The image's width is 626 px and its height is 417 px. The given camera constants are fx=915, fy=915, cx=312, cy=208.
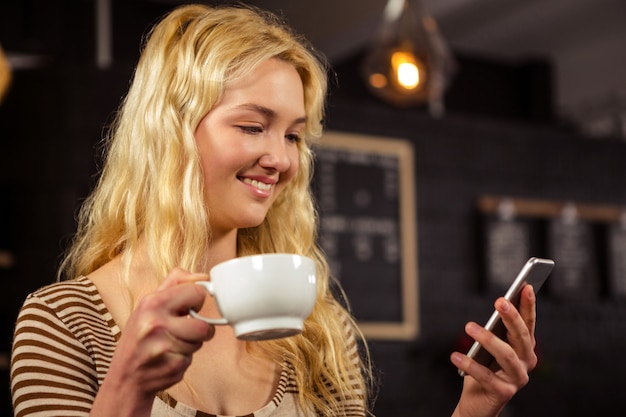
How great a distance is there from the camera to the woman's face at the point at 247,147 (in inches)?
50.0

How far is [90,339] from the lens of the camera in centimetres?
118

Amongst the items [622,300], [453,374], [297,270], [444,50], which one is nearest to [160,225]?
[297,270]

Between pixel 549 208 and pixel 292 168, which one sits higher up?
pixel 292 168

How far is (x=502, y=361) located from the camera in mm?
1214

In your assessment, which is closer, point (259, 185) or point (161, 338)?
point (161, 338)

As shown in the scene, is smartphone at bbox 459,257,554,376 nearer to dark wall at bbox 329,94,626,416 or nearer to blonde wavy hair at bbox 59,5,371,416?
blonde wavy hair at bbox 59,5,371,416

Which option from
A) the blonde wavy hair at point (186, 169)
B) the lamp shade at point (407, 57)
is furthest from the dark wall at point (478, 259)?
the blonde wavy hair at point (186, 169)

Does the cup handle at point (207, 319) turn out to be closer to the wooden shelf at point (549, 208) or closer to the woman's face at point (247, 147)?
the woman's face at point (247, 147)

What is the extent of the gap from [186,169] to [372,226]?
297 cm

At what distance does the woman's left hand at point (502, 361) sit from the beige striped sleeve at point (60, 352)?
0.47 meters

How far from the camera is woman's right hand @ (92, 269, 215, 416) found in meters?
0.88

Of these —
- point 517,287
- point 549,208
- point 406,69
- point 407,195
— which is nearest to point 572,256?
point 549,208

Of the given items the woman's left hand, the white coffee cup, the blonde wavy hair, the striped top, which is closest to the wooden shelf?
the blonde wavy hair

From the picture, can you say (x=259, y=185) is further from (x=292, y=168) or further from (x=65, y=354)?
(x=65, y=354)
